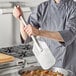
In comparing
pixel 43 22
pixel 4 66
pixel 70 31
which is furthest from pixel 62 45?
pixel 4 66

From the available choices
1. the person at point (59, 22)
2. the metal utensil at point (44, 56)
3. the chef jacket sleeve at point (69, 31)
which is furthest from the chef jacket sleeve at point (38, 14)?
the metal utensil at point (44, 56)

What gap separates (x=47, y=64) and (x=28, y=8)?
1014 mm

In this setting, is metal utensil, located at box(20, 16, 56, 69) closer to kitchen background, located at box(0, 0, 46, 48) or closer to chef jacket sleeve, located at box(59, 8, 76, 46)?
chef jacket sleeve, located at box(59, 8, 76, 46)

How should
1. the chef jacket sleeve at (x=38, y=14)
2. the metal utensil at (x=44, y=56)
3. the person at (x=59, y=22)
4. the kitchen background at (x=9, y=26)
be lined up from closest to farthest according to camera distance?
the metal utensil at (x=44, y=56)
the person at (x=59, y=22)
the chef jacket sleeve at (x=38, y=14)
the kitchen background at (x=9, y=26)

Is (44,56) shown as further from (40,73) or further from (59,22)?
(59,22)

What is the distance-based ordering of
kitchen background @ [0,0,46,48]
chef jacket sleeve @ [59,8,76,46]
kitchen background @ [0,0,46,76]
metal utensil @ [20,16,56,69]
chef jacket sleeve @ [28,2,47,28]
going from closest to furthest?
1. metal utensil @ [20,16,56,69]
2. chef jacket sleeve @ [59,8,76,46]
3. chef jacket sleeve @ [28,2,47,28]
4. kitchen background @ [0,0,46,76]
5. kitchen background @ [0,0,46,48]

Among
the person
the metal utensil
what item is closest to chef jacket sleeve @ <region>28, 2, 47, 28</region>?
the person

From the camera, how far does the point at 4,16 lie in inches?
85.3

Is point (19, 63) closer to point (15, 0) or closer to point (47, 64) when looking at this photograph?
point (47, 64)

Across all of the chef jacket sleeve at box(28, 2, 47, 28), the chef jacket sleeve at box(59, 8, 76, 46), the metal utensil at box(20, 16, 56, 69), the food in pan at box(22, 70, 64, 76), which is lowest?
the food in pan at box(22, 70, 64, 76)

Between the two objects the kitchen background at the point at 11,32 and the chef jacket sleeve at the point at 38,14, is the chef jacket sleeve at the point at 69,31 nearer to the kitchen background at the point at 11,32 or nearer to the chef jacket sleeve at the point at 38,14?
the chef jacket sleeve at the point at 38,14

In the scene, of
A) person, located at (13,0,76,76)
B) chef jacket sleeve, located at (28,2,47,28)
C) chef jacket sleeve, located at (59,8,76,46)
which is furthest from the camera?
chef jacket sleeve, located at (28,2,47,28)

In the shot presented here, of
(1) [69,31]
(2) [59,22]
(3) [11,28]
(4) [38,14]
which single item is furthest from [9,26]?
(1) [69,31]

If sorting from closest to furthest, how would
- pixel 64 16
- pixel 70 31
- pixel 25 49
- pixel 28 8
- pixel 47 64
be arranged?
pixel 47 64, pixel 70 31, pixel 64 16, pixel 25 49, pixel 28 8
